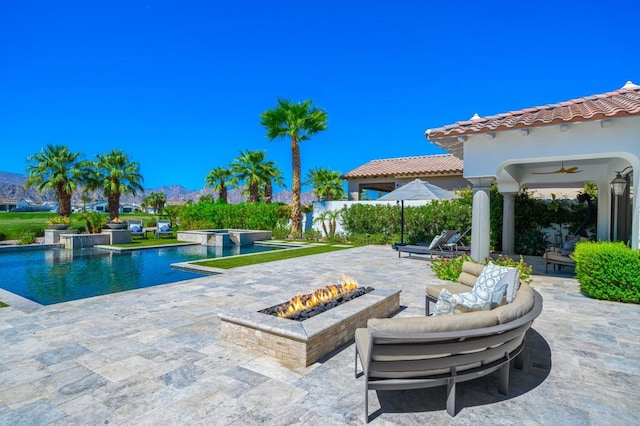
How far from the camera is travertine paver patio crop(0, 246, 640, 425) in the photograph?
305 centimetres

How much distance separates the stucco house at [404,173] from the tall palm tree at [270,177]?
6393 millimetres

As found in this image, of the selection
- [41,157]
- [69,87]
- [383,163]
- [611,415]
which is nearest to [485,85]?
[383,163]

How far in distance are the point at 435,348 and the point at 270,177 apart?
28562 mm

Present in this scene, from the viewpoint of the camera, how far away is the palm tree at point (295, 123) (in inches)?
834

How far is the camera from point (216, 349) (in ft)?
14.7

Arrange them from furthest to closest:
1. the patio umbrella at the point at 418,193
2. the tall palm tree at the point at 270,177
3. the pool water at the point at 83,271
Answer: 1. the tall palm tree at the point at 270,177
2. the patio umbrella at the point at 418,193
3. the pool water at the point at 83,271

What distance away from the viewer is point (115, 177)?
94.9ft

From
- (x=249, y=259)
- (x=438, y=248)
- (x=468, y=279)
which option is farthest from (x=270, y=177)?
(x=468, y=279)

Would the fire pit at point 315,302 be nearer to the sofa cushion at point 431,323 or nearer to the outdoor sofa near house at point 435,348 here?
the outdoor sofa near house at point 435,348

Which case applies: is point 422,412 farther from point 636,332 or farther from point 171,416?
point 636,332

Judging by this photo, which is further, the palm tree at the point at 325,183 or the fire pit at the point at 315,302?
the palm tree at the point at 325,183

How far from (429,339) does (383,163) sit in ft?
89.6

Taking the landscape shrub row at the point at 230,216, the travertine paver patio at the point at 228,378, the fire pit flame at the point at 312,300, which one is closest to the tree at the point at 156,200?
the landscape shrub row at the point at 230,216

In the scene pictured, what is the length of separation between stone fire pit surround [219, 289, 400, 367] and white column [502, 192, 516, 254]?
11.8 m
